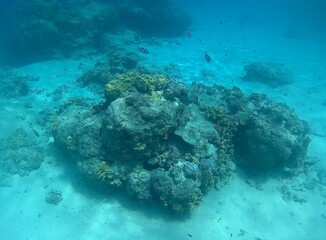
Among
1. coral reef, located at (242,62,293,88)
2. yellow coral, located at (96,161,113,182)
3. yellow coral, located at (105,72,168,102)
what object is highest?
yellow coral, located at (105,72,168,102)

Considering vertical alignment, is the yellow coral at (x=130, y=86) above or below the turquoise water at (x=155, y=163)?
above

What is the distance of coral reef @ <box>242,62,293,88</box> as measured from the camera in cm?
2206

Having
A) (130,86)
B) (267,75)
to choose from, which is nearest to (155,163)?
(130,86)

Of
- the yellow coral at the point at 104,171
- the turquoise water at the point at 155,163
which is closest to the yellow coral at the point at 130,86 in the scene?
the turquoise water at the point at 155,163

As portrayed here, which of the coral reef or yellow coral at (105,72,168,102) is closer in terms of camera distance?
yellow coral at (105,72,168,102)

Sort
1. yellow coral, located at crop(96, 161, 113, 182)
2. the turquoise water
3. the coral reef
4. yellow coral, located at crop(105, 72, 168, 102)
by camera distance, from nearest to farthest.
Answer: the turquoise water → yellow coral, located at crop(96, 161, 113, 182) → yellow coral, located at crop(105, 72, 168, 102) → the coral reef

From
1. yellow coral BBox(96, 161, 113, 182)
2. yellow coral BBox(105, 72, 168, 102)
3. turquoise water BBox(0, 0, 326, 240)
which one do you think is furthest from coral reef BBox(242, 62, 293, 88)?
yellow coral BBox(96, 161, 113, 182)

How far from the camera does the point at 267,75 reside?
22078 mm

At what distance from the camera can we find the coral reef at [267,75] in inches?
869

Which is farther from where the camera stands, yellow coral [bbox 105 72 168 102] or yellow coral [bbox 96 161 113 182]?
yellow coral [bbox 105 72 168 102]

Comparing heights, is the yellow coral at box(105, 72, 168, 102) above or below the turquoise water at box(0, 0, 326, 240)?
above

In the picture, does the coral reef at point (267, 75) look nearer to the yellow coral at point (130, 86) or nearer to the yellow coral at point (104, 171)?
the yellow coral at point (130, 86)

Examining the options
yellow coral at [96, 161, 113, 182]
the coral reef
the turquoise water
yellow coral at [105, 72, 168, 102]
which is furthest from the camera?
the coral reef

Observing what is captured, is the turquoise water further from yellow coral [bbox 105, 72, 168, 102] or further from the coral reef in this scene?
the coral reef
